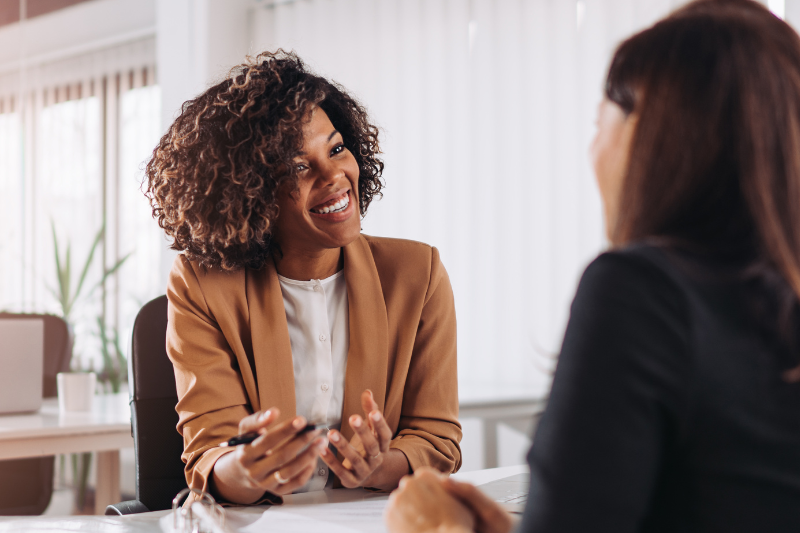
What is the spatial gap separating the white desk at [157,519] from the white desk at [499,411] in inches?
74.6

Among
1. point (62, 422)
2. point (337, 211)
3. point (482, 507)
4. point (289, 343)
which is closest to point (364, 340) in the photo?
point (289, 343)

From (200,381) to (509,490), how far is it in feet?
1.89

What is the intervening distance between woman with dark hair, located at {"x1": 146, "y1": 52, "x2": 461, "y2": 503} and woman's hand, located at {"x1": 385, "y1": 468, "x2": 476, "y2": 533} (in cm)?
63

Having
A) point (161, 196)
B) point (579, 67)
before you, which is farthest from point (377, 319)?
point (579, 67)

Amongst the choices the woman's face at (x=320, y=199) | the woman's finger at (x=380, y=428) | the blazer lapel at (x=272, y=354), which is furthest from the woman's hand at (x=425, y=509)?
the woman's face at (x=320, y=199)

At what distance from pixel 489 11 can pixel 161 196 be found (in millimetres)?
2390

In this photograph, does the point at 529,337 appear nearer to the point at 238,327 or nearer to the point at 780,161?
the point at 238,327

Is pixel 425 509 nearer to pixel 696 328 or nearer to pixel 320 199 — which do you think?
pixel 696 328

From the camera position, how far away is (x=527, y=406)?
127 inches

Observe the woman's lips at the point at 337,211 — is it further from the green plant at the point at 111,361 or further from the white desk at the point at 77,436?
the green plant at the point at 111,361

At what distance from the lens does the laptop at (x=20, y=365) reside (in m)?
2.29

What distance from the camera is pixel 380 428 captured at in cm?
116

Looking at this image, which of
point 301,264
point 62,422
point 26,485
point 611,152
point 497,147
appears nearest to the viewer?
point 611,152

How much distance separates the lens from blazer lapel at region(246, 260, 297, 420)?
4.44 feet
